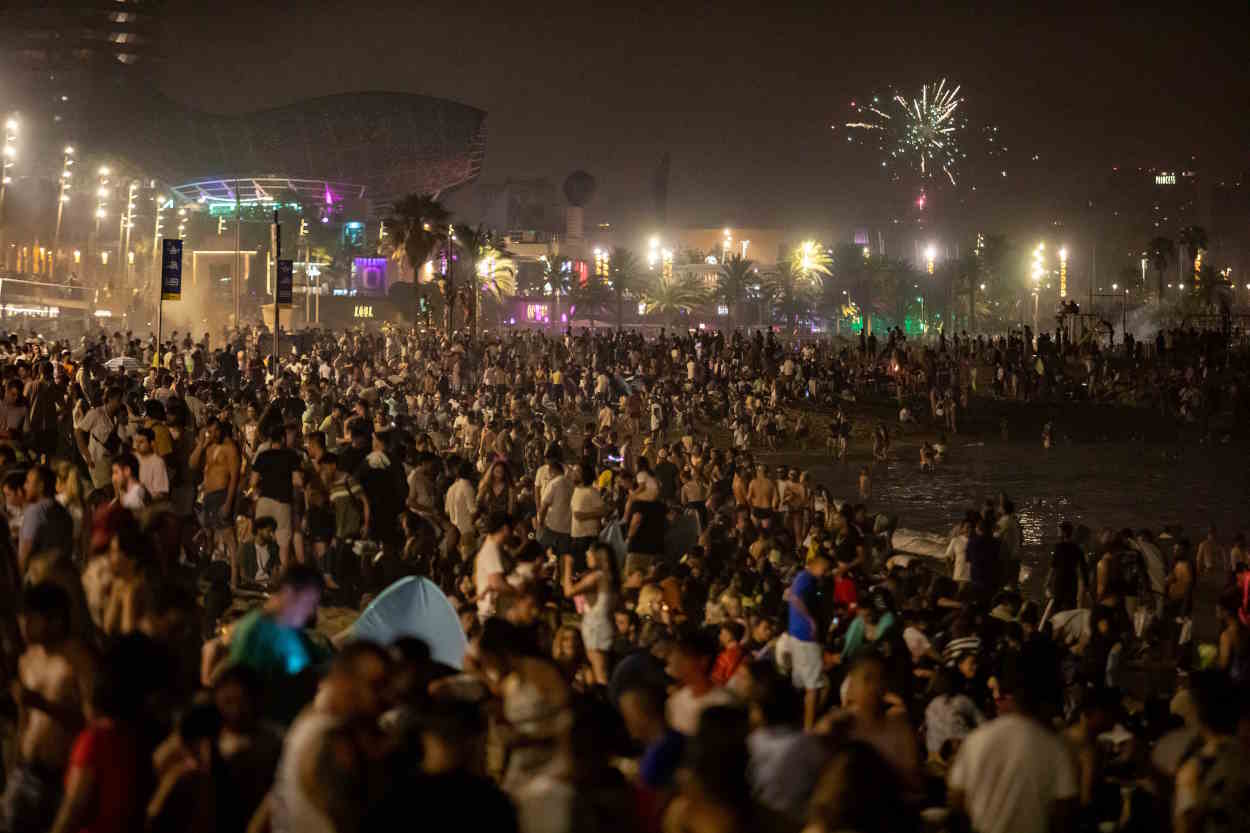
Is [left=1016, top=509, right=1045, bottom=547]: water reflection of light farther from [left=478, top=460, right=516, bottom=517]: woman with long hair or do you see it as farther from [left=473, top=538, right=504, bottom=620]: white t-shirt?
[left=473, top=538, right=504, bottom=620]: white t-shirt

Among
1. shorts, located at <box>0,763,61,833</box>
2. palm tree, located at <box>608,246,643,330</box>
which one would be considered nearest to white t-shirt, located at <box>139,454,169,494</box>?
shorts, located at <box>0,763,61,833</box>

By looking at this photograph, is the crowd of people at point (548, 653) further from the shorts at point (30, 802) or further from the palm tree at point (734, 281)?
the palm tree at point (734, 281)

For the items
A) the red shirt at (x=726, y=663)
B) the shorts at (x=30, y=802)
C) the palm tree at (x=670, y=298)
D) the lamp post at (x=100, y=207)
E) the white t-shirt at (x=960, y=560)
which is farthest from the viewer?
the palm tree at (x=670, y=298)

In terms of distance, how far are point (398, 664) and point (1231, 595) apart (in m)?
7.80

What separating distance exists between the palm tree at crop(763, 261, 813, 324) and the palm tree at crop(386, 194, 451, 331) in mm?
46924

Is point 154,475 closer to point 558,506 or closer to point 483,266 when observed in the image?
point 558,506

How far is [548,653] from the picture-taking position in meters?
8.27

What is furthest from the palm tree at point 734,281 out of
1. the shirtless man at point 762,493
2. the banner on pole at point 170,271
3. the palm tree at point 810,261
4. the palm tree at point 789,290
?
the shirtless man at point 762,493

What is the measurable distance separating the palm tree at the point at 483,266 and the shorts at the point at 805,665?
54017 mm

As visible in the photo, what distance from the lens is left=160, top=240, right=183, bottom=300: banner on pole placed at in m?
25.3

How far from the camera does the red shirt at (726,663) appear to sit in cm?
894

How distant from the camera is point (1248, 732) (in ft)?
19.9

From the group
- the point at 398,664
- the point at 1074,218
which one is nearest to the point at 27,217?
the point at 398,664

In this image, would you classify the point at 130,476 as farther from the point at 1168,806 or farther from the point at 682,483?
the point at 682,483
